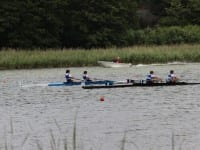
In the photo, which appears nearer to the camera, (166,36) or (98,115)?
(98,115)

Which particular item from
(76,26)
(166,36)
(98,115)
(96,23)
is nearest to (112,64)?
(96,23)

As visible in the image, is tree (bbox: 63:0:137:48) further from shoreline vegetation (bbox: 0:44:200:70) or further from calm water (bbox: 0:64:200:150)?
calm water (bbox: 0:64:200:150)

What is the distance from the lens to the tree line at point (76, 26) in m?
55.8

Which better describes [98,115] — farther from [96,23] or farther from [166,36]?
[166,36]

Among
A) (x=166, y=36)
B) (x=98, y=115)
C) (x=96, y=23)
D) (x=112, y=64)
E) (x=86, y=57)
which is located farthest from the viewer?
(x=166, y=36)

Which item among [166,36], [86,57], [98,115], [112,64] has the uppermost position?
[166,36]

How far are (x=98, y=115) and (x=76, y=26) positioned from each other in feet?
119

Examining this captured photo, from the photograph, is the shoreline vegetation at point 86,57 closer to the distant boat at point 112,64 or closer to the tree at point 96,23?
the distant boat at point 112,64

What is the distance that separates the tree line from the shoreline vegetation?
1045 centimetres

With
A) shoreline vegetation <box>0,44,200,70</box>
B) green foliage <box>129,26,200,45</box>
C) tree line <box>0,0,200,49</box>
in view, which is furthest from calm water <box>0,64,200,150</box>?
green foliage <box>129,26,200,45</box>

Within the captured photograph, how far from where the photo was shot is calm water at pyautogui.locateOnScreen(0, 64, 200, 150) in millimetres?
17016

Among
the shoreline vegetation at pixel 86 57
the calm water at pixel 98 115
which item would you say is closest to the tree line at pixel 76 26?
the shoreline vegetation at pixel 86 57

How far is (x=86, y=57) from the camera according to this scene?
4406 cm

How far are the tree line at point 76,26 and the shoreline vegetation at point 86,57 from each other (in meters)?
10.5
